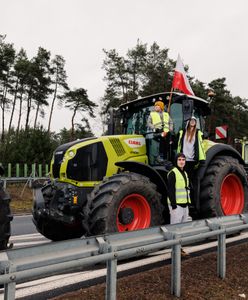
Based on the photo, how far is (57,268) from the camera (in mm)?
3301

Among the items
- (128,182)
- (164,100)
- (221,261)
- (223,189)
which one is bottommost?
(221,261)

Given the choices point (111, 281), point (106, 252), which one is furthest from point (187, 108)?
point (111, 281)

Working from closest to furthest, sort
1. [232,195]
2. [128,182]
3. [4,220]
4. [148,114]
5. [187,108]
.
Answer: [4,220] < [128,182] < [187,108] < [148,114] < [232,195]

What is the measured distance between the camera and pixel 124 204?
5.94 m

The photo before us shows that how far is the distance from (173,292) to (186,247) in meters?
2.37

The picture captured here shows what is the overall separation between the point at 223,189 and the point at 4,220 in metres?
4.38

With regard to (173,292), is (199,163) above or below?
above

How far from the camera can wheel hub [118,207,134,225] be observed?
5.83 metres

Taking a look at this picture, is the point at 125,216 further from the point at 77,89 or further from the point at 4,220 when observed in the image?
the point at 77,89

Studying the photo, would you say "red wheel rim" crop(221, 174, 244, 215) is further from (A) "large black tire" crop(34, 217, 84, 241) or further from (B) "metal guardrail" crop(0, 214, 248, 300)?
(A) "large black tire" crop(34, 217, 84, 241)

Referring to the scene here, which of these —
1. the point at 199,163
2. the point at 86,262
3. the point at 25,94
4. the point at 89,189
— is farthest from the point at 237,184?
the point at 25,94

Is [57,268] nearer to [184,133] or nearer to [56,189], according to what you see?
[56,189]

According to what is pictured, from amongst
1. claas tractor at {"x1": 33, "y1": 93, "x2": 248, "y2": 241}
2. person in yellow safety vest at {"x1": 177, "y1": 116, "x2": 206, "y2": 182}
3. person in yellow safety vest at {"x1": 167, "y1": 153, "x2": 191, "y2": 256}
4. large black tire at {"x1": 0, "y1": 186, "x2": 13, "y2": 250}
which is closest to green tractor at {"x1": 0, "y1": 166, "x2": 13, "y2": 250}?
large black tire at {"x1": 0, "y1": 186, "x2": 13, "y2": 250}

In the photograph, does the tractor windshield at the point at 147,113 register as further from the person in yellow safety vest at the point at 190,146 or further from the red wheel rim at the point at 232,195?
the red wheel rim at the point at 232,195
